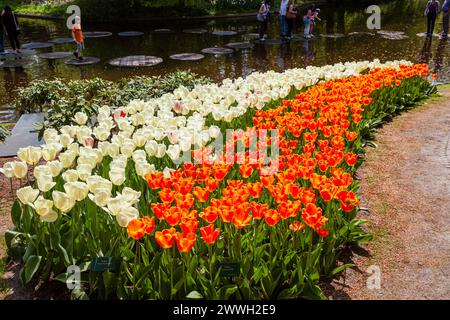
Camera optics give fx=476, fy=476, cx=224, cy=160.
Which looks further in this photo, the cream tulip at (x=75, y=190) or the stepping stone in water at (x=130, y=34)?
the stepping stone in water at (x=130, y=34)

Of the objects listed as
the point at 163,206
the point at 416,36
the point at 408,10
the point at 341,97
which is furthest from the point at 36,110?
the point at 408,10

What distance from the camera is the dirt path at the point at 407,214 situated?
384 centimetres

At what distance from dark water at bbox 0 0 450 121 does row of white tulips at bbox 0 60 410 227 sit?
14.3 feet

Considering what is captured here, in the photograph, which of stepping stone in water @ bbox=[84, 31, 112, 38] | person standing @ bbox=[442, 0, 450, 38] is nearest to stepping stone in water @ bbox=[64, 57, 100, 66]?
stepping stone in water @ bbox=[84, 31, 112, 38]

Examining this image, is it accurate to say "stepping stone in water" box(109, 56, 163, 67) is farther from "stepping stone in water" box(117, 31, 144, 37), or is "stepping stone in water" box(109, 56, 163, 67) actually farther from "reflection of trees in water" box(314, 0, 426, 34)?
"reflection of trees in water" box(314, 0, 426, 34)

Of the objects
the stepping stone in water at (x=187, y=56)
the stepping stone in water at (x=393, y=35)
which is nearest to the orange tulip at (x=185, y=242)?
the stepping stone in water at (x=187, y=56)

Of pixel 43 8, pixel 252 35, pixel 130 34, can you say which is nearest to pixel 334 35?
pixel 252 35

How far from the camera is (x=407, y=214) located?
5.03 meters

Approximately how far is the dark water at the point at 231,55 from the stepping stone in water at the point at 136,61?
31cm

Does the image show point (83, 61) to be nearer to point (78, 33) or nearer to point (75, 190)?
point (78, 33)

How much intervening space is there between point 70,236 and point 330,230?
205 cm

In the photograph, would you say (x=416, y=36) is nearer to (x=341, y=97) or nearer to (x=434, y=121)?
(x=434, y=121)

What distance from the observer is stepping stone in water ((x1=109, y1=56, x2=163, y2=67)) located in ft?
46.7

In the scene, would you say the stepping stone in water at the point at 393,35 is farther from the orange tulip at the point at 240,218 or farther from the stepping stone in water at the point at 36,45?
the orange tulip at the point at 240,218
